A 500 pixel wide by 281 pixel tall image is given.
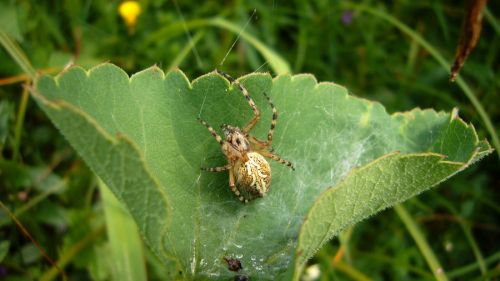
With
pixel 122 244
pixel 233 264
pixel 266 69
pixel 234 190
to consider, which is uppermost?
pixel 266 69

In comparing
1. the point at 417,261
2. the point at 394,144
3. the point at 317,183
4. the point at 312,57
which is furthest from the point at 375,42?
the point at 317,183

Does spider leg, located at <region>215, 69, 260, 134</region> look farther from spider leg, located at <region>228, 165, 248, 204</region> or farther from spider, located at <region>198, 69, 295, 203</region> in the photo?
spider leg, located at <region>228, 165, 248, 204</region>

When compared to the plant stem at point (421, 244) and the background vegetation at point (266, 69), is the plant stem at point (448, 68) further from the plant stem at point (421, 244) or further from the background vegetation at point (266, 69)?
the plant stem at point (421, 244)

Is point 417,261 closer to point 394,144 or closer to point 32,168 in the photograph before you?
point 394,144

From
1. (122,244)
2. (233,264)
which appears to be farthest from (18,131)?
(233,264)

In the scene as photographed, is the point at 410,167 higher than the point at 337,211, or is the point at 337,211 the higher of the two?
the point at 410,167

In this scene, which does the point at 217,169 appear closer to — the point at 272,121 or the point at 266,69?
the point at 272,121
